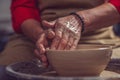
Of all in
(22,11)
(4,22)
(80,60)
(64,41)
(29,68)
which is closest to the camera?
(80,60)

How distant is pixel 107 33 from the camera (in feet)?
4.40

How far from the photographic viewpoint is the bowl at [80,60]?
0.71 meters

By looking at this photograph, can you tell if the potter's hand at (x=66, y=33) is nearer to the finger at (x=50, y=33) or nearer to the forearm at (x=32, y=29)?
the finger at (x=50, y=33)

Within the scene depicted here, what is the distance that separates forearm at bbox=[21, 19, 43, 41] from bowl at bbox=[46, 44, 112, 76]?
1.58 feet

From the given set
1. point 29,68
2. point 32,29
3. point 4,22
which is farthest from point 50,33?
point 4,22

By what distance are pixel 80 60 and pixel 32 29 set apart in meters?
0.58

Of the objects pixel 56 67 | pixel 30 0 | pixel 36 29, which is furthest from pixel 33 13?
pixel 56 67

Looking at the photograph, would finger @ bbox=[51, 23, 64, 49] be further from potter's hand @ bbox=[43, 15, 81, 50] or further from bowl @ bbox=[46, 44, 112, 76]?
bowl @ bbox=[46, 44, 112, 76]

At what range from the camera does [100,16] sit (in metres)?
1.15

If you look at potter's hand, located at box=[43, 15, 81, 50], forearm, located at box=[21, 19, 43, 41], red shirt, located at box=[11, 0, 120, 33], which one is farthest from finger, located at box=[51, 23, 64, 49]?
red shirt, located at box=[11, 0, 120, 33]

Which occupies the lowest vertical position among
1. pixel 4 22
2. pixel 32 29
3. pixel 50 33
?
pixel 4 22

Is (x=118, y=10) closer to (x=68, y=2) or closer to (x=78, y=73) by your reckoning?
(x=68, y=2)

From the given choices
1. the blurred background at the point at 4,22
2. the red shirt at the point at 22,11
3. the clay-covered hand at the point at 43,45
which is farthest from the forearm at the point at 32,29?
the blurred background at the point at 4,22

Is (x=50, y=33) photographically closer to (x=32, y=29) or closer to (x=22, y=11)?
(x=32, y=29)
